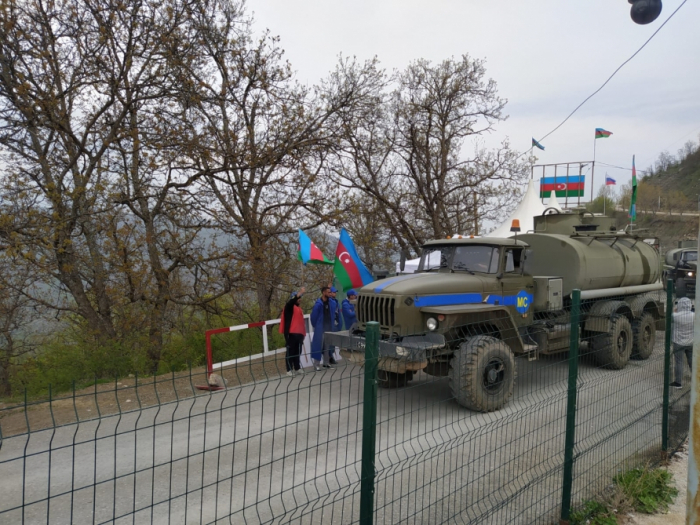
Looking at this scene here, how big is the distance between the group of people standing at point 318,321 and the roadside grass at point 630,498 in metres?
5.14

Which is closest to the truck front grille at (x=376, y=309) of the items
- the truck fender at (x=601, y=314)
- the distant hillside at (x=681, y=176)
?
A: the truck fender at (x=601, y=314)

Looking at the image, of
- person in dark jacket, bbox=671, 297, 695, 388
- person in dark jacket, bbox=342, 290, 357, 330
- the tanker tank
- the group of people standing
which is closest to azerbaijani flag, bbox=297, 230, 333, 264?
the group of people standing

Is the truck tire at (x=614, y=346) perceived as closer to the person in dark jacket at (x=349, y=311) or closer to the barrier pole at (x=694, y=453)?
the person in dark jacket at (x=349, y=311)

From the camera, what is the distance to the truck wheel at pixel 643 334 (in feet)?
33.5

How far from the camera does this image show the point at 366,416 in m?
2.69

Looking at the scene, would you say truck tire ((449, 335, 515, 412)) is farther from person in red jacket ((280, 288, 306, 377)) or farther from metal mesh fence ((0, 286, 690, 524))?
Result: person in red jacket ((280, 288, 306, 377))

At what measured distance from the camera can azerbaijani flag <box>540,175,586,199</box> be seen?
20375 millimetres

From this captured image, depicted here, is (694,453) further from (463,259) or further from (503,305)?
(463,259)

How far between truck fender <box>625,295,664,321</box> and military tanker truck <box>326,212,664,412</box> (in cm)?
2

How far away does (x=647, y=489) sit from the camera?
15.6ft

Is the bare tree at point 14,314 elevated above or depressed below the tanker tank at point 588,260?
below

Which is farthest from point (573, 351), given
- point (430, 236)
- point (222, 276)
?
point (430, 236)

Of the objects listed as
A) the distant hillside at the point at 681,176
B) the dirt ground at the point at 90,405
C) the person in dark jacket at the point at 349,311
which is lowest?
the dirt ground at the point at 90,405

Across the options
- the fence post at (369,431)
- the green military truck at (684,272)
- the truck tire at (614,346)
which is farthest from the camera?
the green military truck at (684,272)
